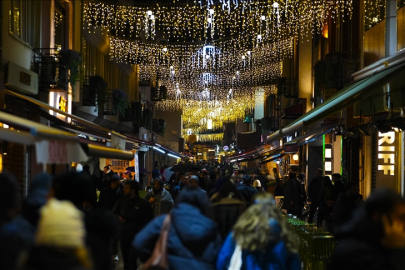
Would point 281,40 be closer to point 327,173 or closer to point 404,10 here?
point 327,173

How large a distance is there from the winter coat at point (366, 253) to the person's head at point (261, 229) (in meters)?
1.42

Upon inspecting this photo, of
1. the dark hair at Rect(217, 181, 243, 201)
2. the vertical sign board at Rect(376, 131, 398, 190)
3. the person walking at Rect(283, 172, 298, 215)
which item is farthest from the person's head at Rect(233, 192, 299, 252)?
the person walking at Rect(283, 172, 298, 215)

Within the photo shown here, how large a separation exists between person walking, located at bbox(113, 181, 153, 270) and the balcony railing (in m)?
9.61

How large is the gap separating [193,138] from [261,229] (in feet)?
143

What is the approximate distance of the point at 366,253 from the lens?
438 cm

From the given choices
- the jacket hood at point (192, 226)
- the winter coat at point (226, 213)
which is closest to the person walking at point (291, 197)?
the winter coat at point (226, 213)

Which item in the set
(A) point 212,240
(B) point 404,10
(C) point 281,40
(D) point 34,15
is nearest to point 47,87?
(D) point 34,15

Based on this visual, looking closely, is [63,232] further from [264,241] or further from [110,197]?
[110,197]

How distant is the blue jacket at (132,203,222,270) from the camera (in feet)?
19.6

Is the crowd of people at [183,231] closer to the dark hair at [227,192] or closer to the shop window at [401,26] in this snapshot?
the dark hair at [227,192]

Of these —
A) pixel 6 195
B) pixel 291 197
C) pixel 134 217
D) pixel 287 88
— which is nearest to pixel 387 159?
pixel 291 197

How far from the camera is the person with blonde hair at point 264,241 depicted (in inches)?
235

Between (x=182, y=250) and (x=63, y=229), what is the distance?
7.67 ft

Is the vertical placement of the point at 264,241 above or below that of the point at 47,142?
below
